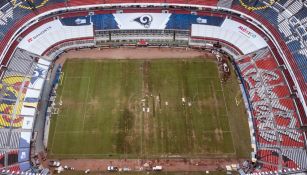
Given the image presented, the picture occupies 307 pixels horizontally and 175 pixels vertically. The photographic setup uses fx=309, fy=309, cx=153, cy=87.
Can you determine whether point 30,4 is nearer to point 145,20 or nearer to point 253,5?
point 145,20

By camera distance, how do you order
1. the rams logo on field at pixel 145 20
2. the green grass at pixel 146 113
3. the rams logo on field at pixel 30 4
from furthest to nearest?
the rams logo on field at pixel 145 20 → the rams logo on field at pixel 30 4 → the green grass at pixel 146 113

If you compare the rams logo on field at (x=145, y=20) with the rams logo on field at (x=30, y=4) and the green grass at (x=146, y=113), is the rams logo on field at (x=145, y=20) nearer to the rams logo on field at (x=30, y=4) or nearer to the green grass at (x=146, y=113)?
the green grass at (x=146, y=113)

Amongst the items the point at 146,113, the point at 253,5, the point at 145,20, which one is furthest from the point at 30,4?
the point at 253,5

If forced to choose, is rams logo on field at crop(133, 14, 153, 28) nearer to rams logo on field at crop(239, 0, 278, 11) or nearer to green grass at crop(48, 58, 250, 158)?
green grass at crop(48, 58, 250, 158)

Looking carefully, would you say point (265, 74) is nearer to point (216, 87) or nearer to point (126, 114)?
point (216, 87)

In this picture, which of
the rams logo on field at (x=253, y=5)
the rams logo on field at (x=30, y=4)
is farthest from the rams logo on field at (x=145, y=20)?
the rams logo on field at (x=30, y=4)

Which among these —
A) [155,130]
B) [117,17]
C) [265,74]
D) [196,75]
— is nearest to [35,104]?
[155,130]
